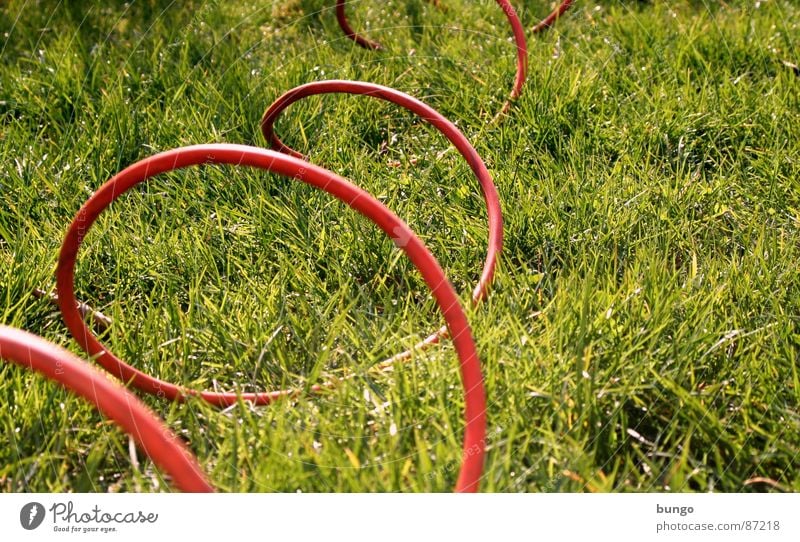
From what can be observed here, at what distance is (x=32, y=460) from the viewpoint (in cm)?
132

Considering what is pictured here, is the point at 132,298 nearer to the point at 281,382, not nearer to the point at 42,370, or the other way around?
the point at 281,382

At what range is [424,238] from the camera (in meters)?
1.85

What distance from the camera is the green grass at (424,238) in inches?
53.2

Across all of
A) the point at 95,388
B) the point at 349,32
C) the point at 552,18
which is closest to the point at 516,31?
the point at 552,18

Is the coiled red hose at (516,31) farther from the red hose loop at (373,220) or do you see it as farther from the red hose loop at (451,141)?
the red hose loop at (373,220)

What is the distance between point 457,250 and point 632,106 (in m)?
0.68

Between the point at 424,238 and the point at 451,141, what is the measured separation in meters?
0.20

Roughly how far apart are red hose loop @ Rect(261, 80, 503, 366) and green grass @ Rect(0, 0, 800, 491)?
39mm

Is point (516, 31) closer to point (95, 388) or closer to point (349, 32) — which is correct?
point (349, 32)

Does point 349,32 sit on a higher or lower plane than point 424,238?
higher

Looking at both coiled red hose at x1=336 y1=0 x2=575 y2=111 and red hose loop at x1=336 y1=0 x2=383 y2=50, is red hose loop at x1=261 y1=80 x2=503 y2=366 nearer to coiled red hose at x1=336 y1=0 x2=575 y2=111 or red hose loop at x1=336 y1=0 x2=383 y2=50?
coiled red hose at x1=336 y1=0 x2=575 y2=111

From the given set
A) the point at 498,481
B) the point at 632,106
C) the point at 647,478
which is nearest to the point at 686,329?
the point at 647,478

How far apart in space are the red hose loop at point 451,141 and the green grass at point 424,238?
0.13 feet

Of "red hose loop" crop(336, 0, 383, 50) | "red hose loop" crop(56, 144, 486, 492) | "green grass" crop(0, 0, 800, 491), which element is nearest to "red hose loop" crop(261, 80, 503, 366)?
"green grass" crop(0, 0, 800, 491)
